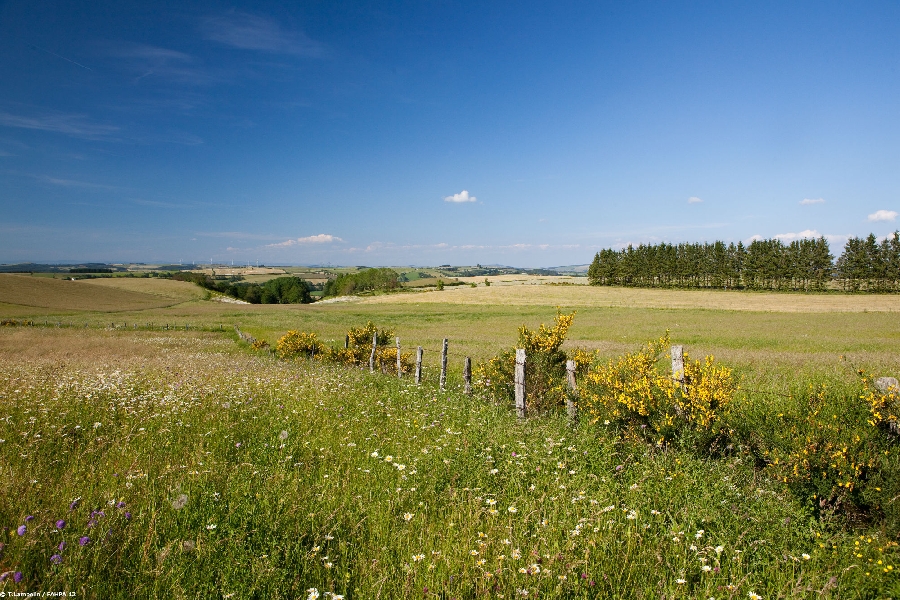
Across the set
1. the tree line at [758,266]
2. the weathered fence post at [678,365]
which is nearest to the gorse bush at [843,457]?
the weathered fence post at [678,365]

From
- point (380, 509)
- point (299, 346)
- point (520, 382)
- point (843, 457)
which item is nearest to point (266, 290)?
point (299, 346)

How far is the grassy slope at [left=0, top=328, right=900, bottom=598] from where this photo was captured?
334cm

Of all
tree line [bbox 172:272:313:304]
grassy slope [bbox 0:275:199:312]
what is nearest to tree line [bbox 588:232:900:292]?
tree line [bbox 172:272:313:304]

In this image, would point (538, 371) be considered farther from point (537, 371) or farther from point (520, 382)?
point (520, 382)

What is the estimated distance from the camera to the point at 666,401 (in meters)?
6.88

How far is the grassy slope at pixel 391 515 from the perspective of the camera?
131 inches

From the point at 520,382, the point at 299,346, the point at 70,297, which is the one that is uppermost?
the point at 520,382

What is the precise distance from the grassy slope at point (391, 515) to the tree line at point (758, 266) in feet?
394

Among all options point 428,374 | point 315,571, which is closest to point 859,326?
point 428,374

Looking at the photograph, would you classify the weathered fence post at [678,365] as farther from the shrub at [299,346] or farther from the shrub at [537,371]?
the shrub at [299,346]

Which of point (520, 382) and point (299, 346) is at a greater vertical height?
point (520, 382)

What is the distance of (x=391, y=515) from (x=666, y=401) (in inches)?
188

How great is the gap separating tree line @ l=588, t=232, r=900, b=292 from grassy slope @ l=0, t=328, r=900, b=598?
120 meters

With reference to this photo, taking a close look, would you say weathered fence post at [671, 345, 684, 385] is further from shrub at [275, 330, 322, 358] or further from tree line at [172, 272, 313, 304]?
tree line at [172, 272, 313, 304]
